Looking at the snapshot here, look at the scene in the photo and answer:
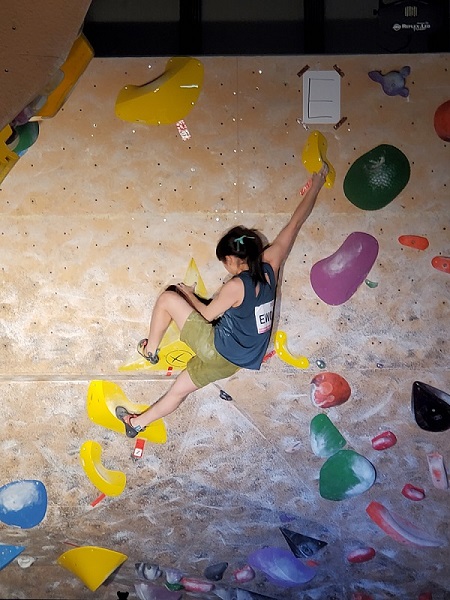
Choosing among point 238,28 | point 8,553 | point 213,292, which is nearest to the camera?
point 213,292

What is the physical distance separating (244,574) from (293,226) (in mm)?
1659

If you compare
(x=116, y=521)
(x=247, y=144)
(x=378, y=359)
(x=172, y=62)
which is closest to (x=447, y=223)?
(x=378, y=359)

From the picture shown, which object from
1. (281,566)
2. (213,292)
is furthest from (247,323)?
(281,566)

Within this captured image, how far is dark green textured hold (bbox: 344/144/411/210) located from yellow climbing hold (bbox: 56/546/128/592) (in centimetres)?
199

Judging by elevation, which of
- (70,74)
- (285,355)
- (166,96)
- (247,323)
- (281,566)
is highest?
(70,74)

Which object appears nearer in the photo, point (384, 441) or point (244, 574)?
point (384, 441)

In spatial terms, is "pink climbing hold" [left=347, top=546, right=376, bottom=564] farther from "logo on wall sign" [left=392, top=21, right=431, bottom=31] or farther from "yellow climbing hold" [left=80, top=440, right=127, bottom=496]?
"logo on wall sign" [left=392, top=21, right=431, bottom=31]

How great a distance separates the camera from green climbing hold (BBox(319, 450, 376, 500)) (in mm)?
3262

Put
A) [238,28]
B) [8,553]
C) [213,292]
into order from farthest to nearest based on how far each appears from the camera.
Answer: [8,553] → [238,28] → [213,292]

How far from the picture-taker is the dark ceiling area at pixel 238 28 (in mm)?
3273

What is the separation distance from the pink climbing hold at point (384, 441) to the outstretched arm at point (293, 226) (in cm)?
89

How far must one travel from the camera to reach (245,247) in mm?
3121

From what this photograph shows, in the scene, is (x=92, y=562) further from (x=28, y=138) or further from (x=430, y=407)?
(x=28, y=138)

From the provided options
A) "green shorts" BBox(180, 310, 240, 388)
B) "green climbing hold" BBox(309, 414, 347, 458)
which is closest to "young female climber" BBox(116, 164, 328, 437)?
"green shorts" BBox(180, 310, 240, 388)
